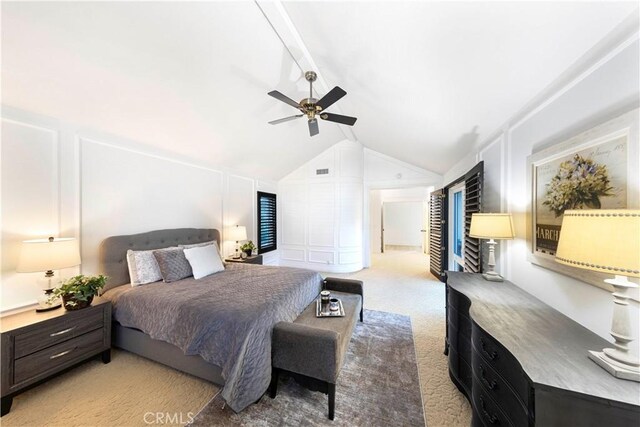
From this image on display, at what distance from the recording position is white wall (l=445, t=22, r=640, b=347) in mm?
1111

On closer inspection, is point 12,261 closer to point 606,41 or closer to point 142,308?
point 142,308

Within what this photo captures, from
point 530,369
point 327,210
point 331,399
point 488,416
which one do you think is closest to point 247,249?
point 327,210

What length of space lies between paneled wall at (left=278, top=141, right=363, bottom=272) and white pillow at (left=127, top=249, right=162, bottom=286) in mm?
3338

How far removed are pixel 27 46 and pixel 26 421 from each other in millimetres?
2766

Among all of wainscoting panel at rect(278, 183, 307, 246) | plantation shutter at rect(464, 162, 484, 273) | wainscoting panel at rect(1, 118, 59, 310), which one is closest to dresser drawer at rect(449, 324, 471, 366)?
plantation shutter at rect(464, 162, 484, 273)

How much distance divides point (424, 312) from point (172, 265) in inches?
141

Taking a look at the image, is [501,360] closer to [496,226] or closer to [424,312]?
[496,226]

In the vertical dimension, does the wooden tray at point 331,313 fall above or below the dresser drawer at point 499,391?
below

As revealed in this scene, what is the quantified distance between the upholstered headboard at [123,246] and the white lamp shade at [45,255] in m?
0.51

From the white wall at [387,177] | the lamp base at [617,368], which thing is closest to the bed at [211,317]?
the lamp base at [617,368]

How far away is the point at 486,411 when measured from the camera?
1262 mm

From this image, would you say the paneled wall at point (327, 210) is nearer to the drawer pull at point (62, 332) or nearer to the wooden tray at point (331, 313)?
the wooden tray at point (331, 313)

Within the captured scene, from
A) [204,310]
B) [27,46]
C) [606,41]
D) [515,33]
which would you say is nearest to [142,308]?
[204,310]

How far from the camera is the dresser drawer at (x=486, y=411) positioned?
1.12 m
